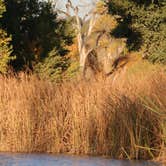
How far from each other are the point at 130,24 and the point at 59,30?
10.1 m

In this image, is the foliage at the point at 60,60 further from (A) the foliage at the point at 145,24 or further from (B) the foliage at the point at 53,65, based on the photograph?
(A) the foliage at the point at 145,24

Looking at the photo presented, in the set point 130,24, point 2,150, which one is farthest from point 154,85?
point 130,24

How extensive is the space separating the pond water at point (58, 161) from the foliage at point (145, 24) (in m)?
11.2

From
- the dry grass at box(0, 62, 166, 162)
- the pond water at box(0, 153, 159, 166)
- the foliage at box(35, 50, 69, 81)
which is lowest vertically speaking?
the pond water at box(0, 153, 159, 166)

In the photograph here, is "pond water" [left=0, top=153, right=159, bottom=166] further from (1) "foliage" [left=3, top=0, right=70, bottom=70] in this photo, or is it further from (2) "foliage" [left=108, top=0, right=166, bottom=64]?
(1) "foliage" [left=3, top=0, right=70, bottom=70]

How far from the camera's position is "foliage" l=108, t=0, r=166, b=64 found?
25828 mm

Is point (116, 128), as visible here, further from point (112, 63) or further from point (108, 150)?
point (112, 63)

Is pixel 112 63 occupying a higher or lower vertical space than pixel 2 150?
higher

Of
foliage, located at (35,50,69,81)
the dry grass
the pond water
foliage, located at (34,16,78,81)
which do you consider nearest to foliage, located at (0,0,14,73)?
foliage, located at (34,16,78,81)

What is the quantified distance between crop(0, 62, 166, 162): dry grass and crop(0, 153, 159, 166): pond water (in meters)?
0.45

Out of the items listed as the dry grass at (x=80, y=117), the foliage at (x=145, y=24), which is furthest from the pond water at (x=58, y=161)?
the foliage at (x=145, y=24)

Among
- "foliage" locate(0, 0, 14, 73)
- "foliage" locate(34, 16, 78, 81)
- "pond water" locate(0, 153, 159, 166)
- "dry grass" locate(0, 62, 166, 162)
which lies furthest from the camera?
"foliage" locate(34, 16, 78, 81)

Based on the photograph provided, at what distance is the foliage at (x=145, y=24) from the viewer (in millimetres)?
25828

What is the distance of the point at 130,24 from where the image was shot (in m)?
28.2
